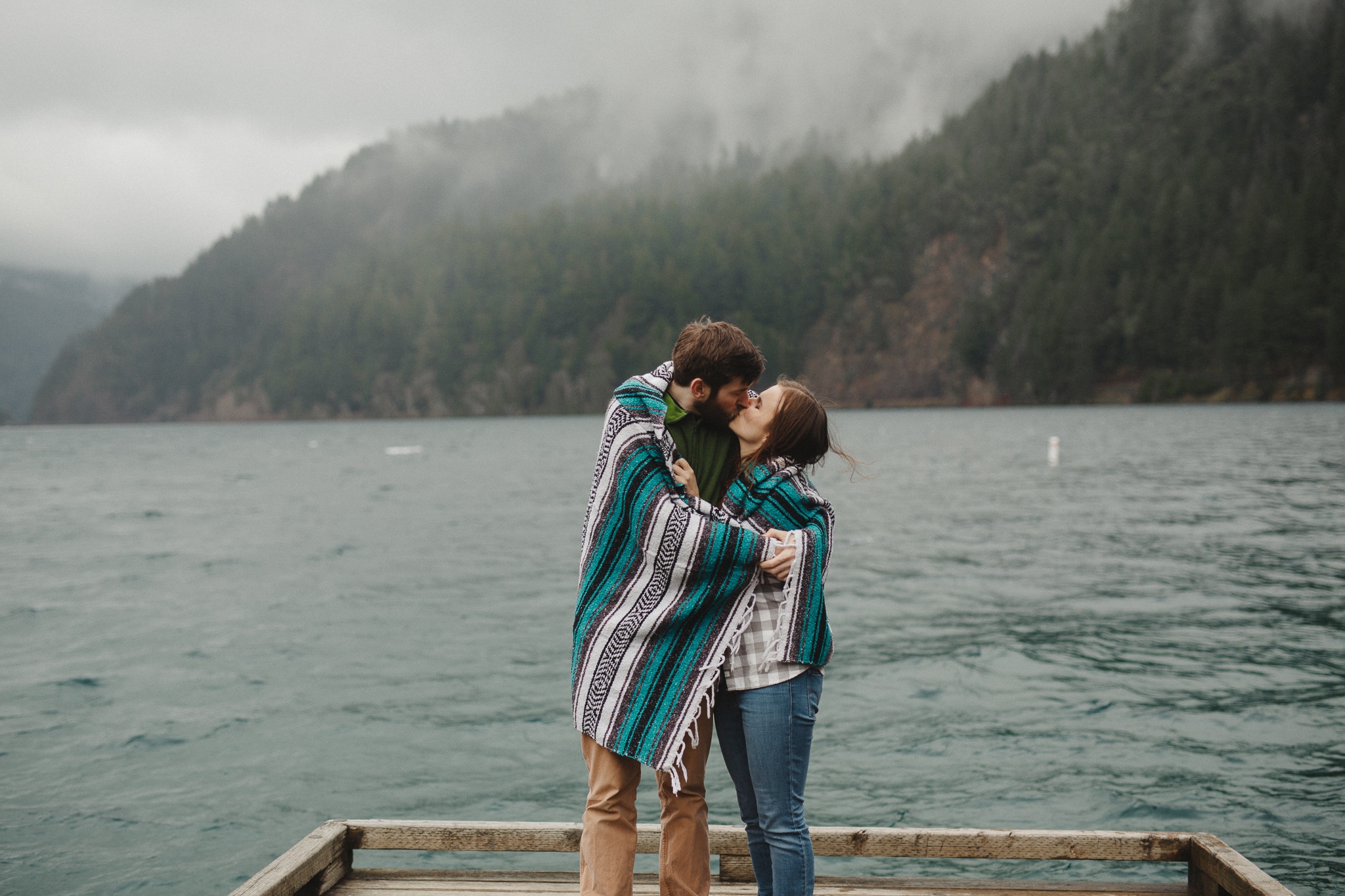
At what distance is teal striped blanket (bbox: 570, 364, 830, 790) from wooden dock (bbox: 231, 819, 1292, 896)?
48.1 inches

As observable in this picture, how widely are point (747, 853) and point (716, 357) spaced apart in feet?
7.62

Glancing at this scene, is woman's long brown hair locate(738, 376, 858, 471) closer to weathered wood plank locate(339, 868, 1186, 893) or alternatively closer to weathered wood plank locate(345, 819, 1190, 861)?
weathered wood plank locate(345, 819, 1190, 861)

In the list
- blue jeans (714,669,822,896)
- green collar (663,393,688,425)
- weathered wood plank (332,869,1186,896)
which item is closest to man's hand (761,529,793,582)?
blue jeans (714,669,822,896)

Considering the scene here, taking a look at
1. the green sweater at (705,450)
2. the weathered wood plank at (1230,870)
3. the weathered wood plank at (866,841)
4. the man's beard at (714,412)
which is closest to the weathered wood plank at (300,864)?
the weathered wood plank at (866,841)

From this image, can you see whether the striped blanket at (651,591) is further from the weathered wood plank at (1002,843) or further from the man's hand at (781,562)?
the weathered wood plank at (1002,843)

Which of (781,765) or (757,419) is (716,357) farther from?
(781,765)

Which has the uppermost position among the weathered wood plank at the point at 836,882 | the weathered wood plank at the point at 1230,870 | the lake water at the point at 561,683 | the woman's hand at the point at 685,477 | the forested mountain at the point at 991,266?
the forested mountain at the point at 991,266

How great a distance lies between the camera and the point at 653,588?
310 cm

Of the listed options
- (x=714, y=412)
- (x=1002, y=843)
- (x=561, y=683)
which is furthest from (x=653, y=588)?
(x=561, y=683)

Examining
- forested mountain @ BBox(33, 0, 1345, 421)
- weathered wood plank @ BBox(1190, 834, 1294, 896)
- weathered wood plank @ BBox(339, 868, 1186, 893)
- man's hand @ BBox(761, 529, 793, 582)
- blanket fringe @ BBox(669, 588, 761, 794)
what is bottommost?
weathered wood plank @ BBox(339, 868, 1186, 893)

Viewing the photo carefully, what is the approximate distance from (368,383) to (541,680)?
181 meters

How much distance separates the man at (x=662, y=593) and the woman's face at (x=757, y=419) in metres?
0.03

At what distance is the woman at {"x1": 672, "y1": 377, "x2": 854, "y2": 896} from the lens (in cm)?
304

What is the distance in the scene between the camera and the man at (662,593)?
3000 mm
